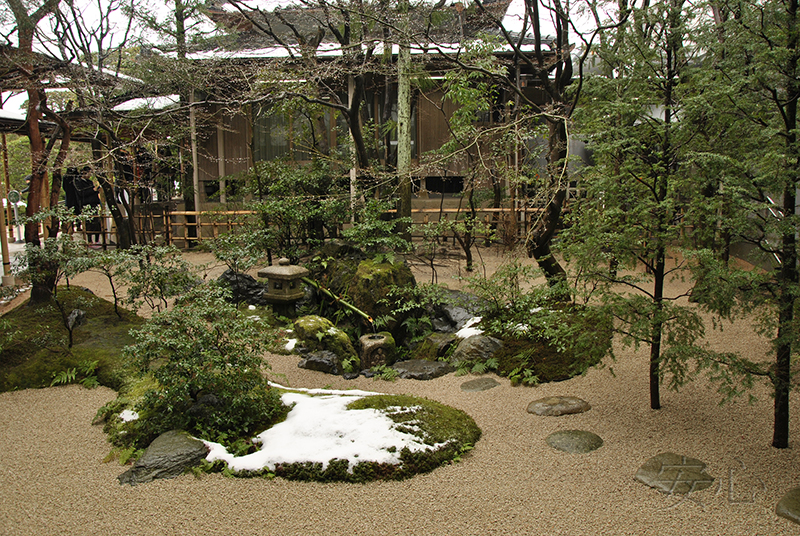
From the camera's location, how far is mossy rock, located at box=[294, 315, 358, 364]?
7262 mm

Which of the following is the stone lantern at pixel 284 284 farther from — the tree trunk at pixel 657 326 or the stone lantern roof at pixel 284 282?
the tree trunk at pixel 657 326

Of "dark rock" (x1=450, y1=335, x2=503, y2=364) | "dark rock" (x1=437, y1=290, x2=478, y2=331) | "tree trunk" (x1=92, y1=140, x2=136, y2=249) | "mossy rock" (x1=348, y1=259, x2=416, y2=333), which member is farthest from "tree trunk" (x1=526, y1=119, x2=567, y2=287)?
"tree trunk" (x1=92, y1=140, x2=136, y2=249)

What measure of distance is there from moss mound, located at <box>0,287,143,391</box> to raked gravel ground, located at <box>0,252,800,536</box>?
1.30 meters

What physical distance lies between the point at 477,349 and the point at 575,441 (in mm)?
2313

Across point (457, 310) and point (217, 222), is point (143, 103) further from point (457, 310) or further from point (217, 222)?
point (457, 310)

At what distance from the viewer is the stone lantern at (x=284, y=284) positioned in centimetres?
845

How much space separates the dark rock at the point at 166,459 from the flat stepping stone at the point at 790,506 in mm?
3818

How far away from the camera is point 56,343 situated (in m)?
6.52

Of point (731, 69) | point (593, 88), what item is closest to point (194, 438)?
point (593, 88)

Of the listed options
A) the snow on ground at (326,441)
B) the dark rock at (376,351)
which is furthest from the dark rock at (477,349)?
the snow on ground at (326,441)

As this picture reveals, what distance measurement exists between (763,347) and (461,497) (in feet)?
13.8

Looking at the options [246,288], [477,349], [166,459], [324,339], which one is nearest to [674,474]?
[477,349]

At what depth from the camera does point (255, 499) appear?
3611 mm

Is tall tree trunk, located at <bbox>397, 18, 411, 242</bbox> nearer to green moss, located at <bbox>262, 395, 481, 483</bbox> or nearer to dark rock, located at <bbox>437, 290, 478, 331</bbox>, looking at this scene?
dark rock, located at <bbox>437, 290, 478, 331</bbox>
